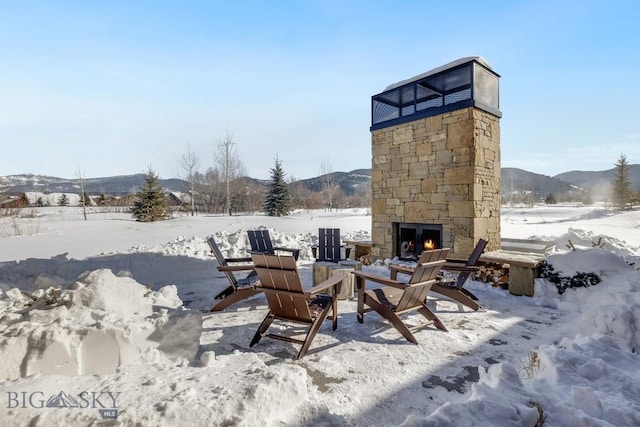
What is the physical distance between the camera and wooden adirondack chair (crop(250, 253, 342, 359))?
2975 millimetres

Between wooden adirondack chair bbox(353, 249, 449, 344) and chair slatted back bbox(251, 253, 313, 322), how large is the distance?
0.83m

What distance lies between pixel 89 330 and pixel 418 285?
119 inches

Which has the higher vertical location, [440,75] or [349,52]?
[349,52]

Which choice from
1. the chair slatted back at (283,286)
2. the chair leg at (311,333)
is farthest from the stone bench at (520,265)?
the chair slatted back at (283,286)

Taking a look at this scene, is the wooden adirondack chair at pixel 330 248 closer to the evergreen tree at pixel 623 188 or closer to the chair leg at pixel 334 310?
the chair leg at pixel 334 310

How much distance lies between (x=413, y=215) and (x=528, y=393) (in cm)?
495

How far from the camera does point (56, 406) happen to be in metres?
1.94

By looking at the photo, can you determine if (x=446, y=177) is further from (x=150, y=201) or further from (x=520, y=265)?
(x=150, y=201)

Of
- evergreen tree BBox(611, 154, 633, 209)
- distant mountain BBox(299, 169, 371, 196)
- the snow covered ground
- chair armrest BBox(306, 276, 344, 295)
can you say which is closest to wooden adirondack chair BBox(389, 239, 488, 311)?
the snow covered ground

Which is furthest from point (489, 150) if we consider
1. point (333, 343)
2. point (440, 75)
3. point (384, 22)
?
point (333, 343)

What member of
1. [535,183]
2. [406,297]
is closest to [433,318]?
[406,297]

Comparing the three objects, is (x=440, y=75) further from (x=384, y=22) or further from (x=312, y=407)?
(x=312, y=407)

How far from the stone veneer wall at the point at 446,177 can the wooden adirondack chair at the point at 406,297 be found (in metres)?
2.86

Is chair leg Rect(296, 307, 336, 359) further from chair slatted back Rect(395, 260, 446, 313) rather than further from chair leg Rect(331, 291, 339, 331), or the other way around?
chair slatted back Rect(395, 260, 446, 313)
